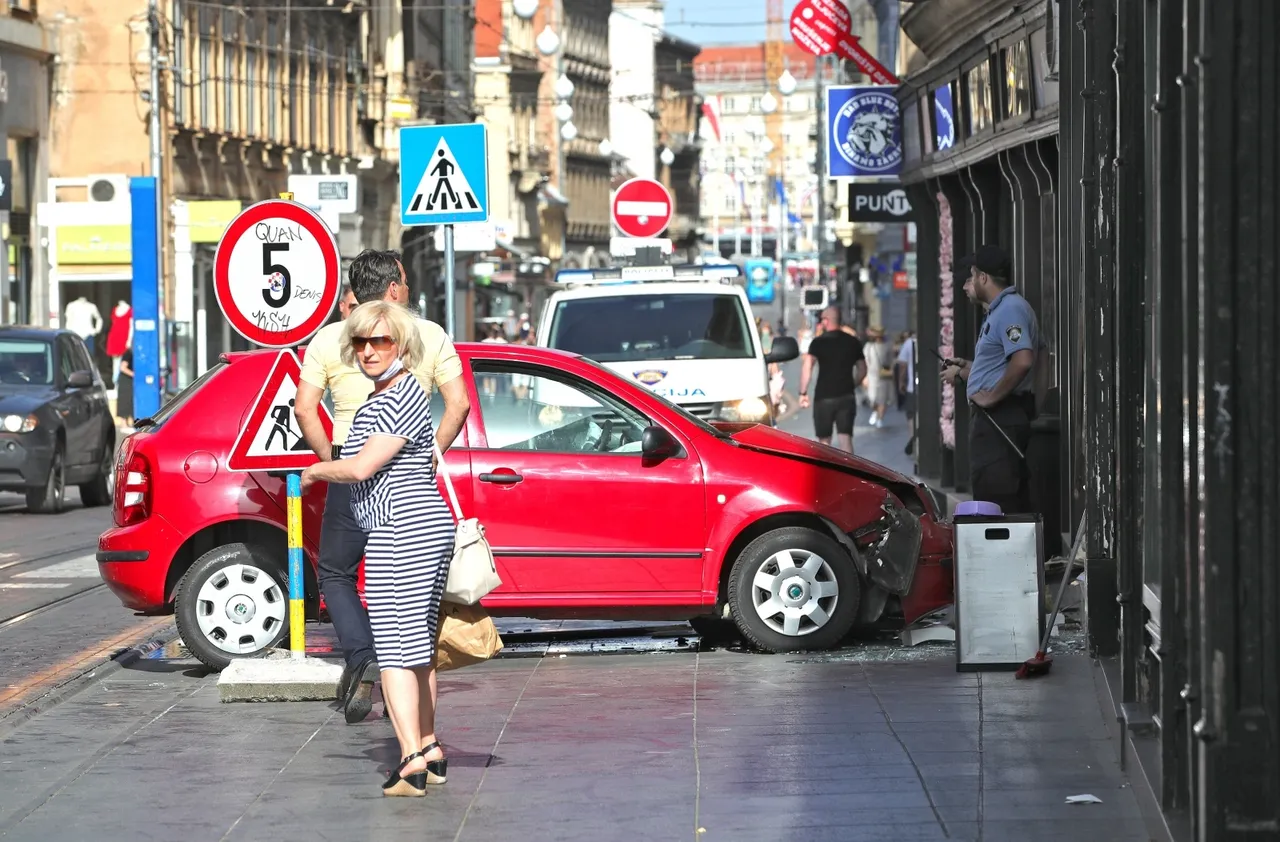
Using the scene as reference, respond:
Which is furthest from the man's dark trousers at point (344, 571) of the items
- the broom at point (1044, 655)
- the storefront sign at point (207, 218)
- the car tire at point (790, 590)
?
the storefront sign at point (207, 218)

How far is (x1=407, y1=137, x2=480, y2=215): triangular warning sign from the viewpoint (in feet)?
49.5

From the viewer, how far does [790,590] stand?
37.3ft

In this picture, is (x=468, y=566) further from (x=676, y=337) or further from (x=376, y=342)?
(x=676, y=337)

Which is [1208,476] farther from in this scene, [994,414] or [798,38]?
[798,38]

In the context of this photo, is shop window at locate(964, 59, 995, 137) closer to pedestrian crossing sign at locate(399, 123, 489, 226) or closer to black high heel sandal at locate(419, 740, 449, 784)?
pedestrian crossing sign at locate(399, 123, 489, 226)

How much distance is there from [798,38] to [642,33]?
120m

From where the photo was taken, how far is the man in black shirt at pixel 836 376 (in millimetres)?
24047

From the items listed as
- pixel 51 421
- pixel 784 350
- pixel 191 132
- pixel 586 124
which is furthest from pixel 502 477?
pixel 586 124

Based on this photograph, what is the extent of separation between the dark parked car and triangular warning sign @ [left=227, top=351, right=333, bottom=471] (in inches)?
501

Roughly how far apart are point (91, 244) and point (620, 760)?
1300 inches

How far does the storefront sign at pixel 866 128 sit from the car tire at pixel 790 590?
1384 centimetres

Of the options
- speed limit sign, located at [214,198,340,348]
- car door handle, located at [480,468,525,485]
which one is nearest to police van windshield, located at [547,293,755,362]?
car door handle, located at [480,468,525,485]

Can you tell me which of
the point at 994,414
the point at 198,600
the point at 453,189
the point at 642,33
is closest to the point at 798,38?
the point at 453,189

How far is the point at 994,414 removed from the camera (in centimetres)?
1252
